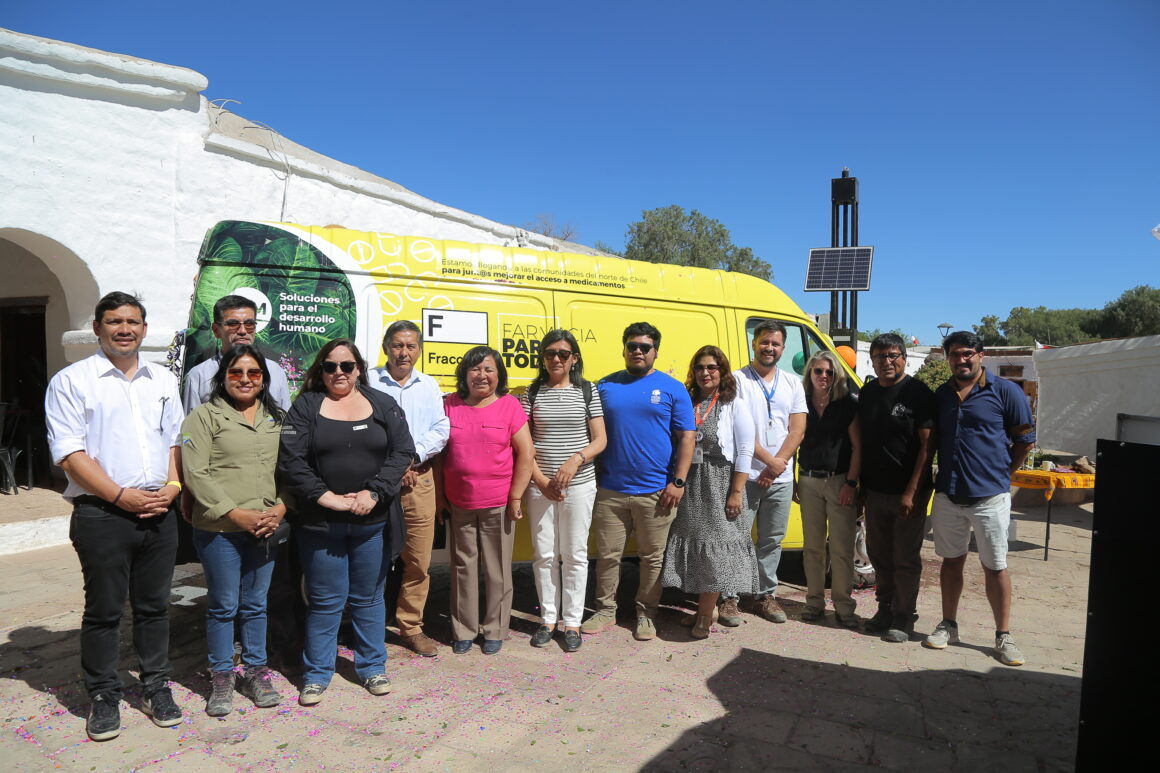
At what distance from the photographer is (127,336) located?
338cm

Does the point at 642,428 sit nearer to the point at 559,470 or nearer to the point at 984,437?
the point at 559,470

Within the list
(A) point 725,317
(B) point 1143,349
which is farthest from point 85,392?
(B) point 1143,349

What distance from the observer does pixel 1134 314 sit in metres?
44.1

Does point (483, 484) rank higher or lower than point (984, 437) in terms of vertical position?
lower

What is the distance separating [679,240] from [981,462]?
39.0 metres

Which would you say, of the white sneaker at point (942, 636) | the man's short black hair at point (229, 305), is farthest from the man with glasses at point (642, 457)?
the man's short black hair at point (229, 305)

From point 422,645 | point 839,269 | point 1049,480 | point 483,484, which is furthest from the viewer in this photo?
point 839,269

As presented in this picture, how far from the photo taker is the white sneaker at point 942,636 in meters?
4.57

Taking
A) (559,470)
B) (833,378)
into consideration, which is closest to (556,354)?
(559,470)

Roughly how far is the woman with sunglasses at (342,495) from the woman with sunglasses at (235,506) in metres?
0.14

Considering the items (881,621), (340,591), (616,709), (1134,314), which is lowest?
(616,709)

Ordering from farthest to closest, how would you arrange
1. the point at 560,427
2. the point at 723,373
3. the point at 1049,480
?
the point at 1049,480, the point at 723,373, the point at 560,427

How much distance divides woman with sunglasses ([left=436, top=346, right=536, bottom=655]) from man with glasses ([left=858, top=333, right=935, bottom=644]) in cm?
233

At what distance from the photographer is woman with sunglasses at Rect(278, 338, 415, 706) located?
3596 millimetres
